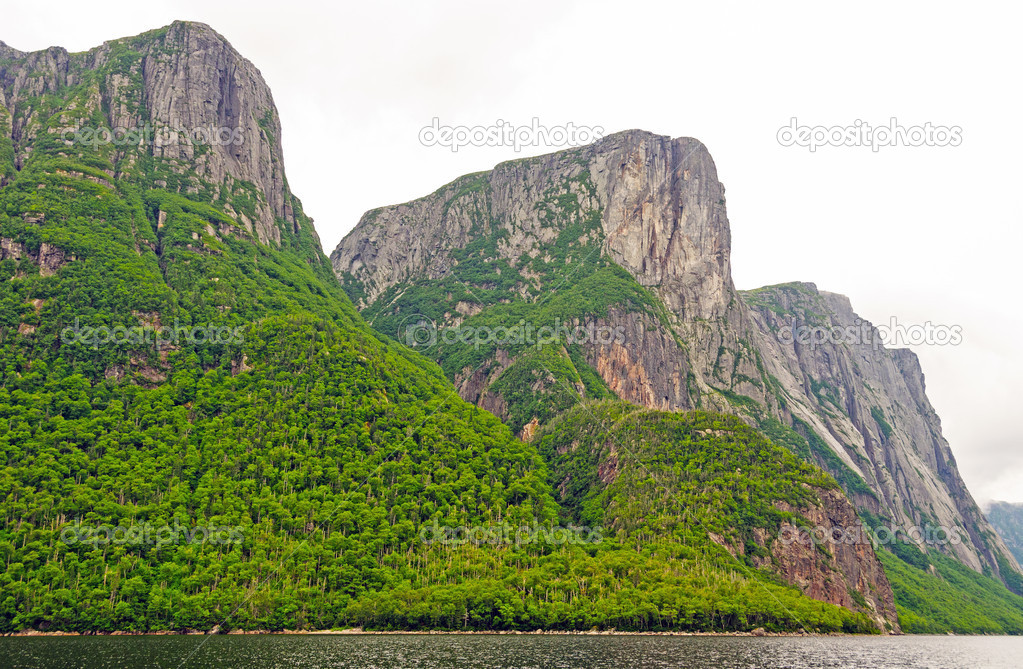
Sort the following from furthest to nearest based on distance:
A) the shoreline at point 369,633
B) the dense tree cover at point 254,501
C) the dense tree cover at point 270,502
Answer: the dense tree cover at point 270,502 → the dense tree cover at point 254,501 → the shoreline at point 369,633

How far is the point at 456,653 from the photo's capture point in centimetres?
9975

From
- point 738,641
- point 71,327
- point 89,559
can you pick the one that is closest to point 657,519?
point 738,641

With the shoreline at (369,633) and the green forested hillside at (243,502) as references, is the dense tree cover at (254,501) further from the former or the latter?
the shoreline at (369,633)

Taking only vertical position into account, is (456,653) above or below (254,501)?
below

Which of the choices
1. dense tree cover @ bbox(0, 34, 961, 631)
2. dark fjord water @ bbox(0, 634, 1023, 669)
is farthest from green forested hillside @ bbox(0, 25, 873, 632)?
dark fjord water @ bbox(0, 634, 1023, 669)

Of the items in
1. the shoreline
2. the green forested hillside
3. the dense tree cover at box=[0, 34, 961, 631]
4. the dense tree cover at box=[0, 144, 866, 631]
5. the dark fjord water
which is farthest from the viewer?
the dense tree cover at box=[0, 34, 961, 631]

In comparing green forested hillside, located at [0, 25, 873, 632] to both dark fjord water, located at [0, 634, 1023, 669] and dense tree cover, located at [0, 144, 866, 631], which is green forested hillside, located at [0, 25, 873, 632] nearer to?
dense tree cover, located at [0, 144, 866, 631]

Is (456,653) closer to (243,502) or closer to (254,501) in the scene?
(254,501)

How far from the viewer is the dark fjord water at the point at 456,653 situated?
86688 mm

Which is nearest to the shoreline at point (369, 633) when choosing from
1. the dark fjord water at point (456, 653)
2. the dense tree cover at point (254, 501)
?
the dense tree cover at point (254, 501)

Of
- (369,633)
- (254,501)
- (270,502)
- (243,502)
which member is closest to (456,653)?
(369,633)

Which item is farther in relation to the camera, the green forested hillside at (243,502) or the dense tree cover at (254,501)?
the green forested hillside at (243,502)

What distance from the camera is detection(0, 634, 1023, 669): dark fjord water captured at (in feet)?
284

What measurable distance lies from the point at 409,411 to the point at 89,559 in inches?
3332
